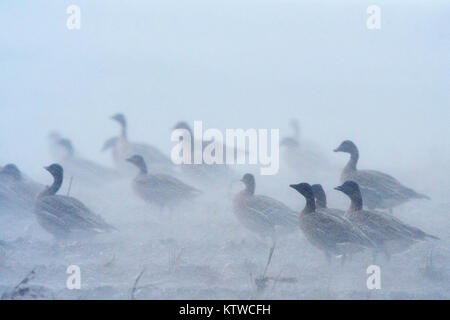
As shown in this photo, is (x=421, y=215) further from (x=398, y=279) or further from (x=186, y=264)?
(x=186, y=264)

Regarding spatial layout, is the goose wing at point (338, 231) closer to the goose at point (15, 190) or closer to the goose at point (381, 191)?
the goose at point (381, 191)

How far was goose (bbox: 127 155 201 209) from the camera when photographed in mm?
11273

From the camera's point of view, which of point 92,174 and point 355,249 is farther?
point 92,174

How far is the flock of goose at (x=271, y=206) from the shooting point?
763cm

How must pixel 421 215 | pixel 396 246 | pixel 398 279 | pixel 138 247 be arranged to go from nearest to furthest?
pixel 398 279 < pixel 396 246 < pixel 138 247 < pixel 421 215

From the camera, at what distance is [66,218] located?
9008 millimetres

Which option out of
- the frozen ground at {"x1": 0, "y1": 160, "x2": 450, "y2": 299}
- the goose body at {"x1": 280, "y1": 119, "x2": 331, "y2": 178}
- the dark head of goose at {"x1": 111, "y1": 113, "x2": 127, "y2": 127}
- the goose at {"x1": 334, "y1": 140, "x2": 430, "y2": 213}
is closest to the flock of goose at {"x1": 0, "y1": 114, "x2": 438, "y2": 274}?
the goose at {"x1": 334, "y1": 140, "x2": 430, "y2": 213}

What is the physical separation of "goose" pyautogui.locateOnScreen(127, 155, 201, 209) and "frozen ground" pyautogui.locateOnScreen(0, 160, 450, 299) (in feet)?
1.19

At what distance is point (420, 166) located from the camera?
54.1 feet

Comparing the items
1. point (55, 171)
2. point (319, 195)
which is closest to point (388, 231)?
point (319, 195)

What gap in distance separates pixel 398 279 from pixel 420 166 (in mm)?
10097

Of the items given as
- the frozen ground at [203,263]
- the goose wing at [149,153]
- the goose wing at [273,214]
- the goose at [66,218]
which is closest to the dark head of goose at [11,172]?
the frozen ground at [203,263]
